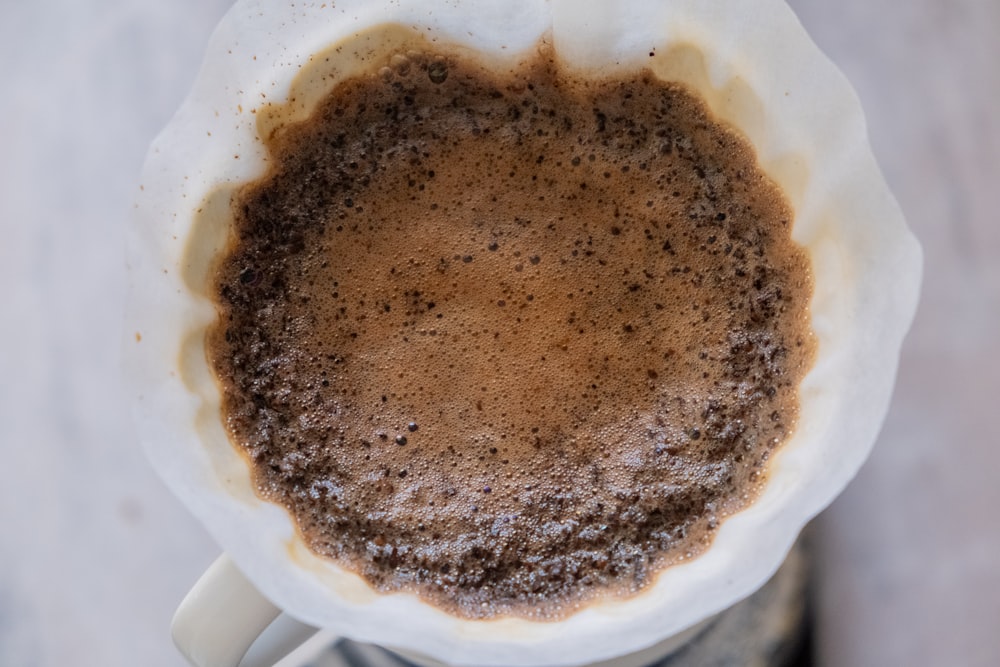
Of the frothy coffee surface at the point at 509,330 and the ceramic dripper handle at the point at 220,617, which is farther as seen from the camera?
the frothy coffee surface at the point at 509,330

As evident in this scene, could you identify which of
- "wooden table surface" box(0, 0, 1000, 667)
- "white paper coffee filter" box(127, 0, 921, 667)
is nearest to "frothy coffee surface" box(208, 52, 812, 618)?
"white paper coffee filter" box(127, 0, 921, 667)

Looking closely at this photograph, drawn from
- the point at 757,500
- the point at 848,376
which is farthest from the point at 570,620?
the point at 848,376

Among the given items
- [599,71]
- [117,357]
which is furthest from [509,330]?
[117,357]

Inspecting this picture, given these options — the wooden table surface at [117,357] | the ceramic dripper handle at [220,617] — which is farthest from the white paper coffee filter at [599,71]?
the wooden table surface at [117,357]

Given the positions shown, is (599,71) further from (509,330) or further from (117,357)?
(117,357)

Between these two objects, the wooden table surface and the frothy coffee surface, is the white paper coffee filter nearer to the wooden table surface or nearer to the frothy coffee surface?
the frothy coffee surface

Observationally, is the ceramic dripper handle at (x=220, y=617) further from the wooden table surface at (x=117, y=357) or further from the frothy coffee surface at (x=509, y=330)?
the wooden table surface at (x=117, y=357)

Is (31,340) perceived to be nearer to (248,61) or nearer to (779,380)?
(248,61)
